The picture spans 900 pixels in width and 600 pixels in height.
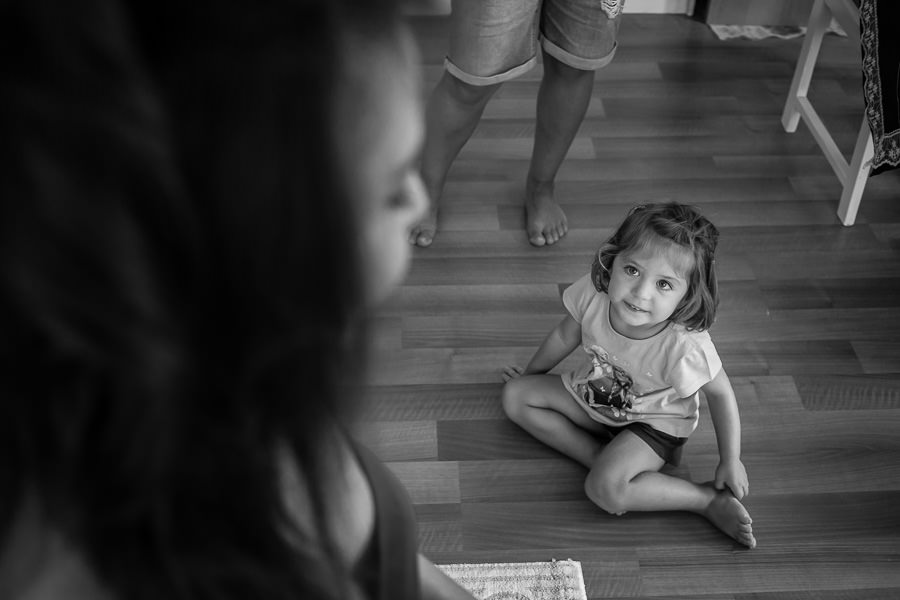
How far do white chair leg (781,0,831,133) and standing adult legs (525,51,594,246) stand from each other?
795 mm

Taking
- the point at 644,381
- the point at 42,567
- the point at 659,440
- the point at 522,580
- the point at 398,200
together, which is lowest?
the point at 522,580

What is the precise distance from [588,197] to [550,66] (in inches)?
17.3

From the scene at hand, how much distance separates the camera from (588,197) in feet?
7.68

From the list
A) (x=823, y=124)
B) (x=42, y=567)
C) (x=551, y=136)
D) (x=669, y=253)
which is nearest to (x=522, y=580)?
(x=669, y=253)

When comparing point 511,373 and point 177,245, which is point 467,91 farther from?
point 177,245

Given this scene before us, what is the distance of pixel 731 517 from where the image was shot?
1.59 meters

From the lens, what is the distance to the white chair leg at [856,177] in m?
2.14

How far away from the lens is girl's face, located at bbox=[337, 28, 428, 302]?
1.10ft

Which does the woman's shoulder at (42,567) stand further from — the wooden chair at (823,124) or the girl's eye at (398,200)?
the wooden chair at (823,124)

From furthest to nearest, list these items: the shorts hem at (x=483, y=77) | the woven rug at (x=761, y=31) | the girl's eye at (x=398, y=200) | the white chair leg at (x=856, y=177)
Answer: the woven rug at (x=761, y=31) < the white chair leg at (x=856, y=177) < the shorts hem at (x=483, y=77) < the girl's eye at (x=398, y=200)

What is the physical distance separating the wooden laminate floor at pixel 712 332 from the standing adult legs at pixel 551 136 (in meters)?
0.05

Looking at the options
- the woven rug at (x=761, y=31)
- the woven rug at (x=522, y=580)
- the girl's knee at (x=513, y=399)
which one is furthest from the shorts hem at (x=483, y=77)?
the woven rug at (x=761, y=31)

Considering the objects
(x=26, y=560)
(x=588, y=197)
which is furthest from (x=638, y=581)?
(x=26, y=560)

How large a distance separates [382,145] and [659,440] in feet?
4.63
